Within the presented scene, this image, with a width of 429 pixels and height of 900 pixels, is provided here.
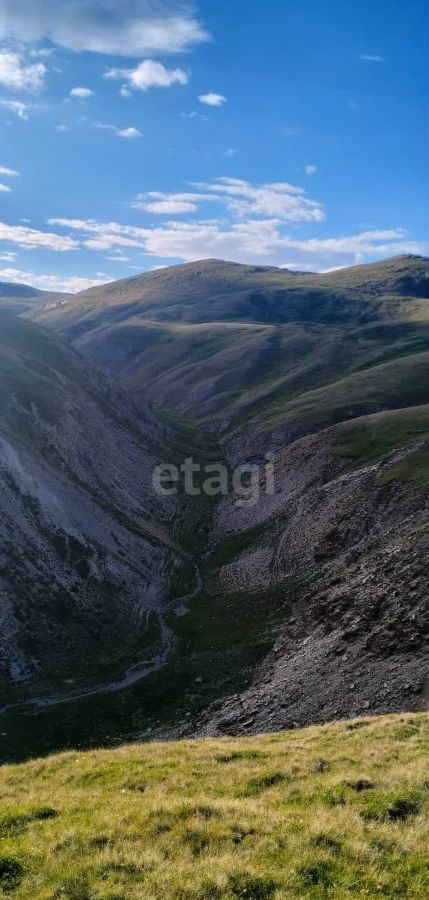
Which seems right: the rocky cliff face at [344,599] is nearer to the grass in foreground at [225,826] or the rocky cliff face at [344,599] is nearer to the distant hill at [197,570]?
the distant hill at [197,570]

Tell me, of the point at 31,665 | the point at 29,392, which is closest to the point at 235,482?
the point at 29,392

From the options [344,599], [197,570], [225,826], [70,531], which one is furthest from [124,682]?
[225,826]

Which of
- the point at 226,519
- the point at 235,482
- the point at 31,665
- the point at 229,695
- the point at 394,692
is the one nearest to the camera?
the point at 394,692

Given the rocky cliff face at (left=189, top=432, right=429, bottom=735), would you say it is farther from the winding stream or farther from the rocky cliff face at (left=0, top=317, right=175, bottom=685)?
the rocky cliff face at (left=0, top=317, right=175, bottom=685)

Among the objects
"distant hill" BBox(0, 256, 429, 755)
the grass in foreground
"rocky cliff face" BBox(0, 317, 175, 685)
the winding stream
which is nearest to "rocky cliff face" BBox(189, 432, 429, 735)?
"distant hill" BBox(0, 256, 429, 755)

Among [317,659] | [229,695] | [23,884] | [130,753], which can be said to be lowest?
[229,695]

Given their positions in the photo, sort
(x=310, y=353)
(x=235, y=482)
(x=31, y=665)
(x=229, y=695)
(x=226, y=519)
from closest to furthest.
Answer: (x=229, y=695), (x=31, y=665), (x=226, y=519), (x=235, y=482), (x=310, y=353)

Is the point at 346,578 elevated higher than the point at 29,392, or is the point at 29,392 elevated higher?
the point at 29,392

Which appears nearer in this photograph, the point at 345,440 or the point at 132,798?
the point at 132,798

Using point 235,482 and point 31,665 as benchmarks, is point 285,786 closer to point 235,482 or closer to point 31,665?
point 31,665
